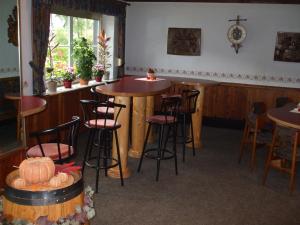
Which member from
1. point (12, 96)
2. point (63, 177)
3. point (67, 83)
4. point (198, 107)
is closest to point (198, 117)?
point (198, 107)

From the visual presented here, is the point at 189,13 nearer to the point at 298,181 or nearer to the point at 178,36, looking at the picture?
the point at 178,36

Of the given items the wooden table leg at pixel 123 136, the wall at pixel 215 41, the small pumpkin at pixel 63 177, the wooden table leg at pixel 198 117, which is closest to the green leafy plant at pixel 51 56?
the wooden table leg at pixel 123 136

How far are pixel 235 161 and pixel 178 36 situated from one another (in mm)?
3168

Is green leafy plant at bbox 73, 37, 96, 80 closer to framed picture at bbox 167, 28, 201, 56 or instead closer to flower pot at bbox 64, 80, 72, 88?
flower pot at bbox 64, 80, 72, 88

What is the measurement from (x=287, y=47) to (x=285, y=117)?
3.02m

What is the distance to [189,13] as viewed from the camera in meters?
7.19

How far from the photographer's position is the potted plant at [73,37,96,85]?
19.8 feet

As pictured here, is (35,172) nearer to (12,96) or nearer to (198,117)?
(12,96)

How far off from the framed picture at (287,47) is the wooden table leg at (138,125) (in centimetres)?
329

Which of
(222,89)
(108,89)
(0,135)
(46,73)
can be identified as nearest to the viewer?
(0,135)

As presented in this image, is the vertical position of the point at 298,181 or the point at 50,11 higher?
the point at 50,11

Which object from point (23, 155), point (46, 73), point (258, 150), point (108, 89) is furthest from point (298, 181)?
point (46, 73)

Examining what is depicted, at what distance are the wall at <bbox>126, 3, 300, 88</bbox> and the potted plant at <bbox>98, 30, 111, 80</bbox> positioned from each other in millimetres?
637

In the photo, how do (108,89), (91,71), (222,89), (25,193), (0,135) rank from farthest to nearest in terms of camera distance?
1. (222,89)
2. (91,71)
3. (108,89)
4. (0,135)
5. (25,193)
